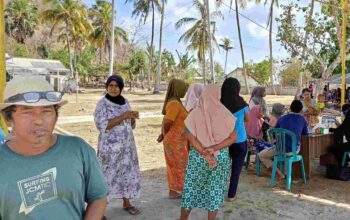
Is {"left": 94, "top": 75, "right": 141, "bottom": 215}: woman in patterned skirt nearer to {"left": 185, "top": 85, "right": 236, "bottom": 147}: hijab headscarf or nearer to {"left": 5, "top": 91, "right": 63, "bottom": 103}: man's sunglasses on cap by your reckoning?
{"left": 185, "top": 85, "right": 236, "bottom": 147}: hijab headscarf

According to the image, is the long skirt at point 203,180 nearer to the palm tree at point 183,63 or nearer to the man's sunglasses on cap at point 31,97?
the man's sunglasses on cap at point 31,97

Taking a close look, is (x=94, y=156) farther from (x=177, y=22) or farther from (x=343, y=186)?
(x=177, y=22)

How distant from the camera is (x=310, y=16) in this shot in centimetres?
1232

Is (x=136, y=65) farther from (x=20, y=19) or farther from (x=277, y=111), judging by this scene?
(x=277, y=111)

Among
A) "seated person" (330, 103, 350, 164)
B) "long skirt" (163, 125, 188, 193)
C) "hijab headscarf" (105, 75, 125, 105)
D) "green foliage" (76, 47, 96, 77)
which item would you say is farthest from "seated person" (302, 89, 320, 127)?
"green foliage" (76, 47, 96, 77)

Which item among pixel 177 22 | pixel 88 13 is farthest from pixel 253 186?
pixel 88 13

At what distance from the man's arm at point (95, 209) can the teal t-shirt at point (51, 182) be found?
0.06 ft

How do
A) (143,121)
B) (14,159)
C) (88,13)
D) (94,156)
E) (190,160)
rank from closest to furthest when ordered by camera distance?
(14,159) → (94,156) → (190,160) → (143,121) → (88,13)

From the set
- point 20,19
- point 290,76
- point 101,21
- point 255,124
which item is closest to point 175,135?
point 255,124

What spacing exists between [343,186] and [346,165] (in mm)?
461

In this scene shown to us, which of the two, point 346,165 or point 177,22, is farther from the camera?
point 177,22

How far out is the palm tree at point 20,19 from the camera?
166 feet

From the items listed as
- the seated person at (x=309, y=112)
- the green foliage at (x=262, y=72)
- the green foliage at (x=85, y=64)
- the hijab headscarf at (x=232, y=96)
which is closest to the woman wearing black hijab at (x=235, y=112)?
the hijab headscarf at (x=232, y=96)

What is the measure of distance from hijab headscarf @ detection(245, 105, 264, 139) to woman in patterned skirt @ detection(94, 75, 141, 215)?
253 centimetres
